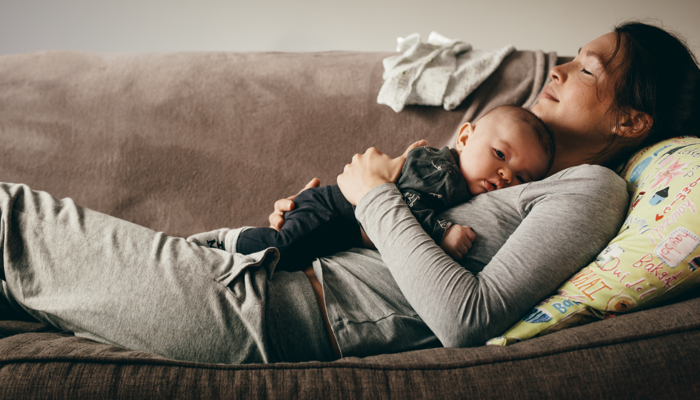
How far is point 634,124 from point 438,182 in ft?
1.79

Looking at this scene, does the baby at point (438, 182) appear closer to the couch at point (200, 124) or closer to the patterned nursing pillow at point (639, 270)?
the patterned nursing pillow at point (639, 270)

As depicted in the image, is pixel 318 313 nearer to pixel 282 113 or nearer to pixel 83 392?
pixel 83 392

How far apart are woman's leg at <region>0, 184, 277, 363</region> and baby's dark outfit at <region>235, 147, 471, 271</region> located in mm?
162

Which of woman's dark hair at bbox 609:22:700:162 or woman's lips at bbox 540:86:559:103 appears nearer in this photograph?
woman's dark hair at bbox 609:22:700:162

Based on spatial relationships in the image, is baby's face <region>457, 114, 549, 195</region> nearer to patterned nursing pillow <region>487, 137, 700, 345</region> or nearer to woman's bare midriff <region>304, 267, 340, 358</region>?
patterned nursing pillow <region>487, 137, 700, 345</region>

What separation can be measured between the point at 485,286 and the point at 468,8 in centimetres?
191

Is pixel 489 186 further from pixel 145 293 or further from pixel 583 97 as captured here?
pixel 145 293

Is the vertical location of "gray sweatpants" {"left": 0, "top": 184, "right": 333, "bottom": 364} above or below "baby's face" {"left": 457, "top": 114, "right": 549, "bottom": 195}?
below

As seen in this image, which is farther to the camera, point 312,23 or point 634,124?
point 312,23

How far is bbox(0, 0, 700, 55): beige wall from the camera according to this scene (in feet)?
6.70

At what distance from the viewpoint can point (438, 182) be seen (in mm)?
972

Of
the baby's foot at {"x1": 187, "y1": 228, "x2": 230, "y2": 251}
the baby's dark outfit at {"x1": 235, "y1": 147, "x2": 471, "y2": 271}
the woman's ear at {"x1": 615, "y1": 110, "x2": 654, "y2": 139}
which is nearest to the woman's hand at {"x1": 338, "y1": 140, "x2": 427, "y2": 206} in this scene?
the baby's dark outfit at {"x1": 235, "y1": 147, "x2": 471, "y2": 271}

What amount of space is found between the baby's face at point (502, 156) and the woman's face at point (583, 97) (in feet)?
0.48

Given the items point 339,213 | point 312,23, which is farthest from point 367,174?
point 312,23
